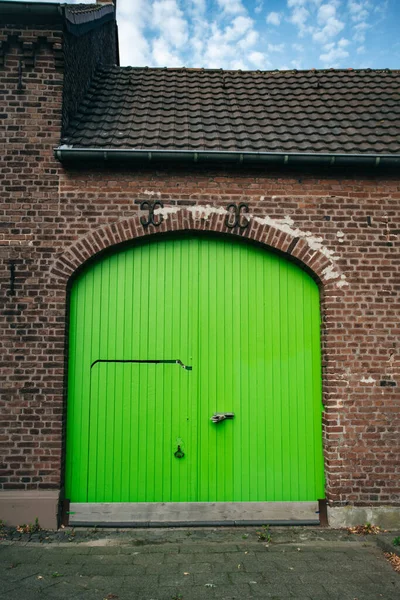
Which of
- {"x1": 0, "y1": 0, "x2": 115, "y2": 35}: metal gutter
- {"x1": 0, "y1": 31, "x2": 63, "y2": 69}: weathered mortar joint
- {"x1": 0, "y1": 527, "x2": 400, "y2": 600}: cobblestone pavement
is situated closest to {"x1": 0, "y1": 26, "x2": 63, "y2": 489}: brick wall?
{"x1": 0, "y1": 31, "x2": 63, "y2": 69}: weathered mortar joint

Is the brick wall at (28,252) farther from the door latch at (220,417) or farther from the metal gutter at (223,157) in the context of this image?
the door latch at (220,417)

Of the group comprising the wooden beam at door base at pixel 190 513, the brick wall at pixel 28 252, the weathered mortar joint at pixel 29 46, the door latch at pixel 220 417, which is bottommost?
the wooden beam at door base at pixel 190 513

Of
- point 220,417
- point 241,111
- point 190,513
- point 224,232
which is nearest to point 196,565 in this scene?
point 190,513

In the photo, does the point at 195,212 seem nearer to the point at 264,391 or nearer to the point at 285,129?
the point at 285,129

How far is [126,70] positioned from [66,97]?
2.58 m

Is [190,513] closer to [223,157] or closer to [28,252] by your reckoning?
[28,252]

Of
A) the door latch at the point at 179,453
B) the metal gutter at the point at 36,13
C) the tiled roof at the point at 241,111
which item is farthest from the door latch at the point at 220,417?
the metal gutter at the point at 36,13

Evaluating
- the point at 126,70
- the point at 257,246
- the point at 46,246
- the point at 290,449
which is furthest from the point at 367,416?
the point at 126,70

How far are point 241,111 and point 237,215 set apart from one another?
6.61ft

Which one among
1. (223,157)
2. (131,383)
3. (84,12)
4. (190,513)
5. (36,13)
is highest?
(84,12)

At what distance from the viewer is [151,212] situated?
5781mm

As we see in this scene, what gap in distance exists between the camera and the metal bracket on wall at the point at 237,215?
5.82 m

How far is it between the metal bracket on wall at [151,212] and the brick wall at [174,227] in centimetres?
8

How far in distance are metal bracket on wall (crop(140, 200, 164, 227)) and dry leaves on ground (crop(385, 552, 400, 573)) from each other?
4.38 metres
